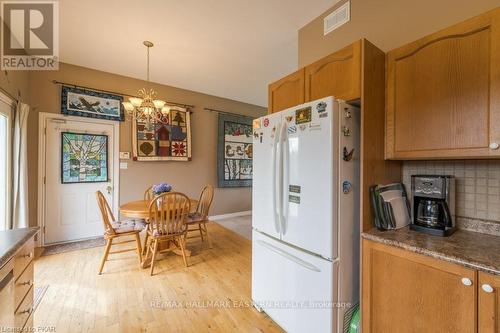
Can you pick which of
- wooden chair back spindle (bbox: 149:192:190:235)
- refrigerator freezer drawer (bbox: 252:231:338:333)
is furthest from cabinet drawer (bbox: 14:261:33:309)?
refrigerator freezer drawer (bbox: 252:231:338:333)

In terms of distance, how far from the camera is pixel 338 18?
206cm

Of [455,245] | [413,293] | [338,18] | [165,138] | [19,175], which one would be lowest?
[413,293]

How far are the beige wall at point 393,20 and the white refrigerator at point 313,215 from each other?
2.39 ft

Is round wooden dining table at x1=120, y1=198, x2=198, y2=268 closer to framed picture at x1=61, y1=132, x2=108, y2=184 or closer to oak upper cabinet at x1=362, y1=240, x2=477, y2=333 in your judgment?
framed picture at x1=61, y1=132, x2=108, y2=184

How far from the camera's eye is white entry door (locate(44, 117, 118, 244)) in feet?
10.7

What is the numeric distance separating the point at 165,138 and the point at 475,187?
163 inches

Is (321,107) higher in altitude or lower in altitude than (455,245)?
higher

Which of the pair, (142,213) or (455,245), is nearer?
(455,245)

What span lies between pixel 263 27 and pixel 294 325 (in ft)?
9.14

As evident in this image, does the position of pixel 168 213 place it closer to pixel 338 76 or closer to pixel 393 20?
pixel 338 76

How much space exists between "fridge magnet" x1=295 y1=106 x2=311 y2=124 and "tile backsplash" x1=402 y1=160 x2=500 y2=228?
913mm

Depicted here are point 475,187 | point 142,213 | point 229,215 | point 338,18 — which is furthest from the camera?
point 229,215

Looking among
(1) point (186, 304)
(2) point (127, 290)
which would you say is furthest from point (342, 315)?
(2) point (127, 290)

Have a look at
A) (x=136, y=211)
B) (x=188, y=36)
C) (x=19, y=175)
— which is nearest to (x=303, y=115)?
(x=188, y=36)
